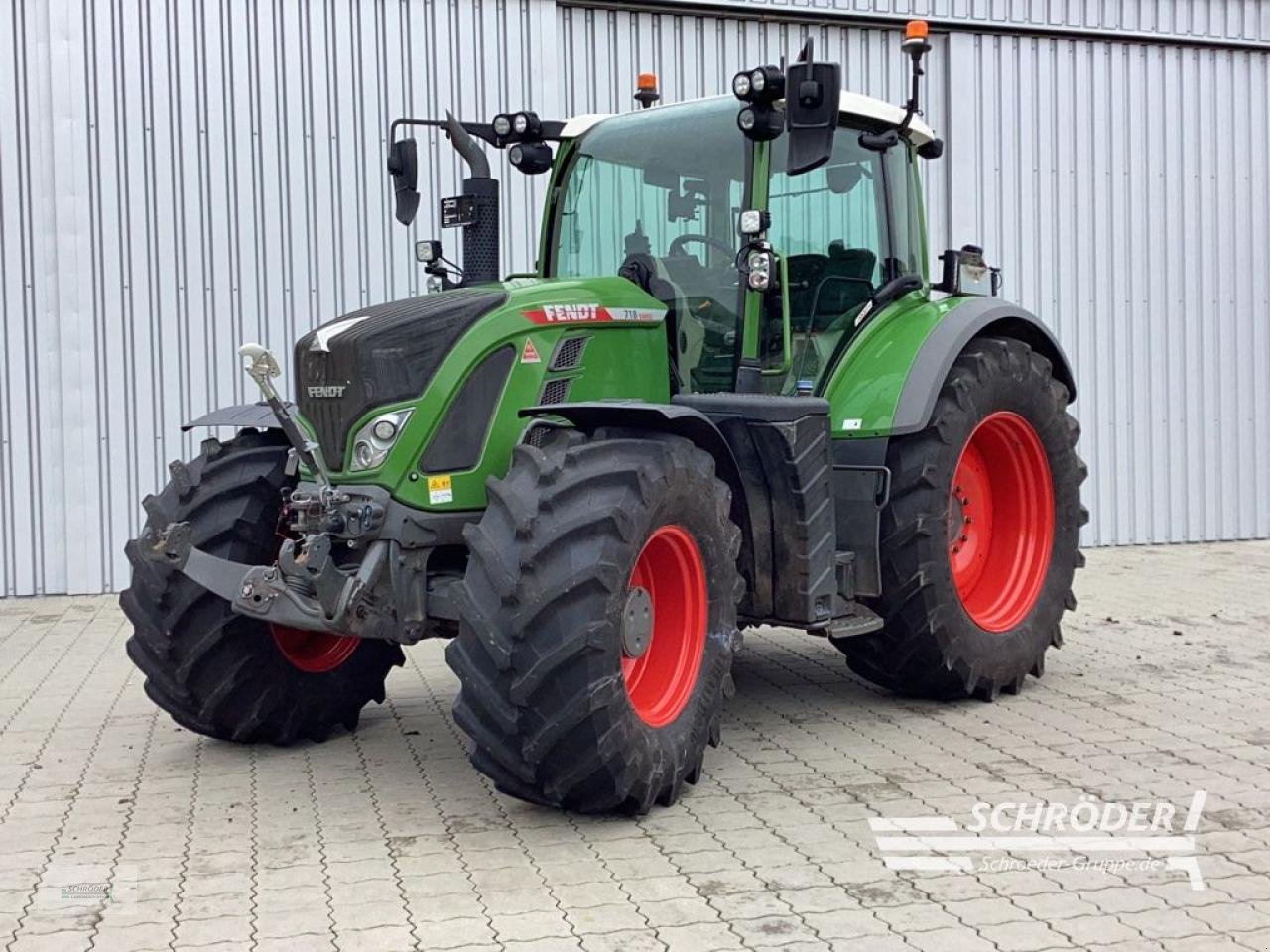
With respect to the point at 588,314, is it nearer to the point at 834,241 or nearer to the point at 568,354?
the point at 568,354

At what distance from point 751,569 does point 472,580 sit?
155 centimetres

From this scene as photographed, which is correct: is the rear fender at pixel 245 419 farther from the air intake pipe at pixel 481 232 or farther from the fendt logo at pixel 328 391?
the air intake pipe at pixel 481 232

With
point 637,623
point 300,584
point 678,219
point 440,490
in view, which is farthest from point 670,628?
point 678,219

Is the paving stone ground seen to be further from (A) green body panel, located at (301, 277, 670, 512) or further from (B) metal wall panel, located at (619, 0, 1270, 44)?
(B) metal wall panel, located at (619, 0, 1270, 44)

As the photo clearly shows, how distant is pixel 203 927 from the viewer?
3.83 meters

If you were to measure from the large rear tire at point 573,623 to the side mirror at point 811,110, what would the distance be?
1138 mm

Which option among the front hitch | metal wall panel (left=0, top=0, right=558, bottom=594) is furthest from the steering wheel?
metal wall panel (left=0, top=0, right=558, bottom=594)

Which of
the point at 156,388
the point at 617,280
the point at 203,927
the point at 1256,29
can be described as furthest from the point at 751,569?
the point at 1256,29

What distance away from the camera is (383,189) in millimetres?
10164

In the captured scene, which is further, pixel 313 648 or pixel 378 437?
pixel 313 648

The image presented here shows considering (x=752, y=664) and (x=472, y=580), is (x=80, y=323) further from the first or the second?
(x=472, y=580)

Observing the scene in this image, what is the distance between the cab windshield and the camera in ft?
19.0

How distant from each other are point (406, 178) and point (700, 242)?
1273mm

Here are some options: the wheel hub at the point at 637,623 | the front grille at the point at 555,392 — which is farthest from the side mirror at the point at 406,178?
the wheel hub at the point at 637,623
